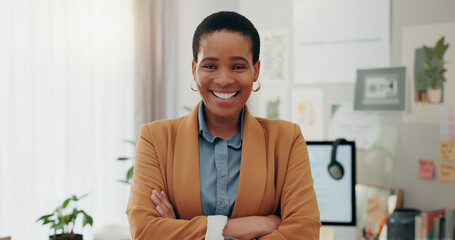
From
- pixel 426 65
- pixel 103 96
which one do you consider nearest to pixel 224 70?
pixel 426 65

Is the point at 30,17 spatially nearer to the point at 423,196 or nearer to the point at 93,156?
the point at 93,156

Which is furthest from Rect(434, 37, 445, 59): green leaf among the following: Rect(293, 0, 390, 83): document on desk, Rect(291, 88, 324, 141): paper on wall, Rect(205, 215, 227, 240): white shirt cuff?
Rect(205, 215, 227, 240): white shirt cuff

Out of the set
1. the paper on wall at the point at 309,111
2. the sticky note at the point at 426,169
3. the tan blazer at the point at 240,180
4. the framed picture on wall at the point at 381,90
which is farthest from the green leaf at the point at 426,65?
the tan blazer at the point at 240,180

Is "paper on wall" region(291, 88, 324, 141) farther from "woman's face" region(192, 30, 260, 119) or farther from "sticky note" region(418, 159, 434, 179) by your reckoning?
"woman's face" region(192, 30, 260, 119)

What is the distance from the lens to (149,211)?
116 cm

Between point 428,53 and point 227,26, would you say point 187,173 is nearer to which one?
point 227,26

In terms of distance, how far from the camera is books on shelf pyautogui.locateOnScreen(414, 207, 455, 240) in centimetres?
183

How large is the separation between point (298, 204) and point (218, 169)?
0.24 meters

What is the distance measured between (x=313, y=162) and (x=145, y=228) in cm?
117

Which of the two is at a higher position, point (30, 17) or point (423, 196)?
point (30, 17)

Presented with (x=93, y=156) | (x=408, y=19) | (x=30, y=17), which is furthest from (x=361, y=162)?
(x=30, y=17)

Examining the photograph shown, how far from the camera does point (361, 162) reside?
7.81ft

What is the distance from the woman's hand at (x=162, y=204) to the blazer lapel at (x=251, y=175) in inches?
6.9

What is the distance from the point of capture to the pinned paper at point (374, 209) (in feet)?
7.24
